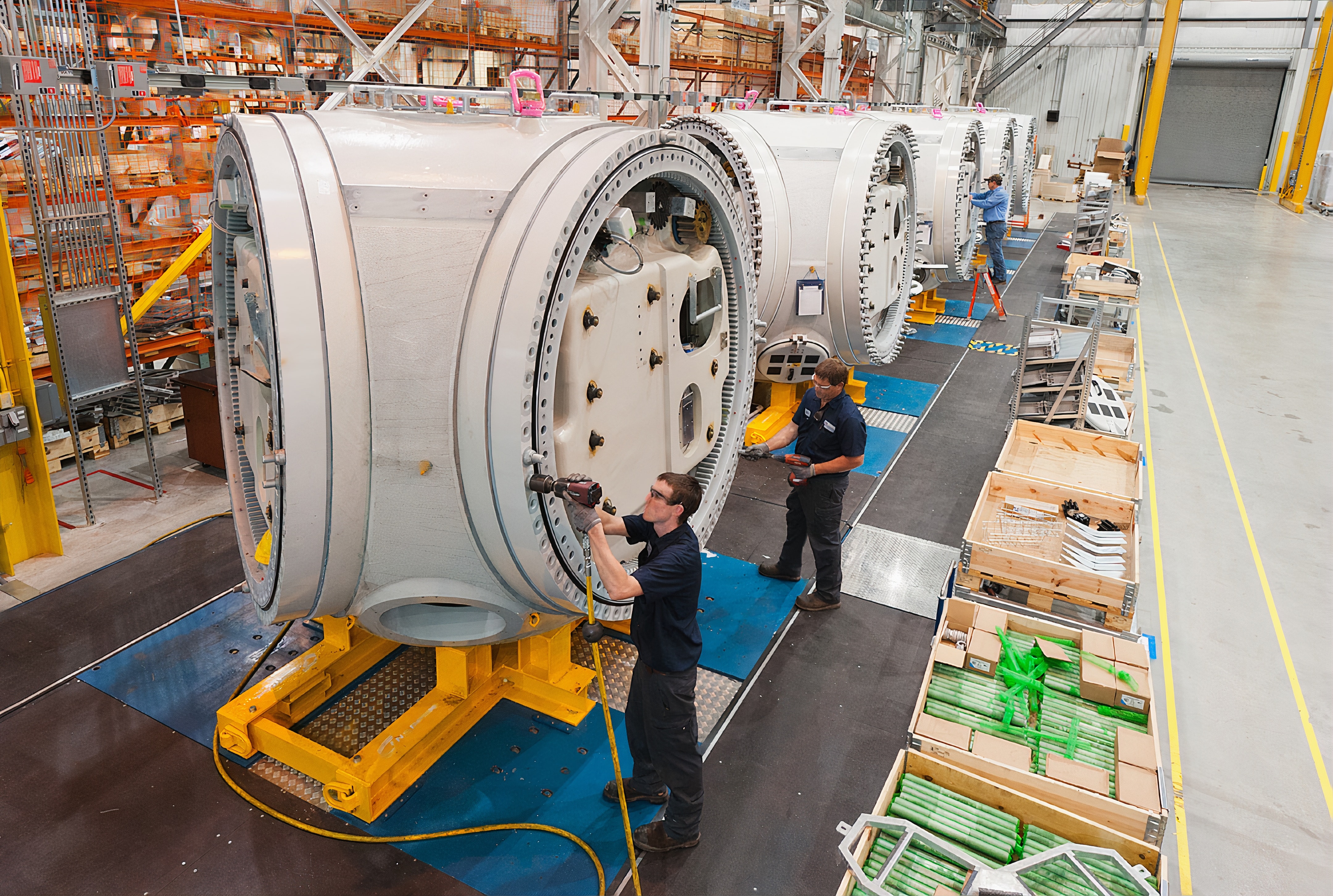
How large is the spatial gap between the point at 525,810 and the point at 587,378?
1.90 m

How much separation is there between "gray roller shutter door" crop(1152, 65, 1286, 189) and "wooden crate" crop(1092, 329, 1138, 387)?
26.1 meters

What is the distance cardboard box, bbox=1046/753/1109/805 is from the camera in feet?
10.3

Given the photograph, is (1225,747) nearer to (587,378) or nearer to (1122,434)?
(1122,434)

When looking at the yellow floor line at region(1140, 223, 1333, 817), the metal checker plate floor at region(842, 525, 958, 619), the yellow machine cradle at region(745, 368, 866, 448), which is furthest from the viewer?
the yellow machine cradle at region(745, 368, 866, 448)

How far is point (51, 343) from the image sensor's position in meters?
5.79

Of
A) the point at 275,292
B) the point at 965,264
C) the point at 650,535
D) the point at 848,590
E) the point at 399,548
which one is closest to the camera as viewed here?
the point at 275,292

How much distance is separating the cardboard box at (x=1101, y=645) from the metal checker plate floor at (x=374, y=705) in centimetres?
315

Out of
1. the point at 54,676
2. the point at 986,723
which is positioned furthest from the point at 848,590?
the point at 54,676

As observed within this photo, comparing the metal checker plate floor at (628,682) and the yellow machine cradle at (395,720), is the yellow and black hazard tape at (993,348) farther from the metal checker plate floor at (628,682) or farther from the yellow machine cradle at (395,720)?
the yellow machine cradle at (395,720)

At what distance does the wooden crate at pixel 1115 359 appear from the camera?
25.9 ft

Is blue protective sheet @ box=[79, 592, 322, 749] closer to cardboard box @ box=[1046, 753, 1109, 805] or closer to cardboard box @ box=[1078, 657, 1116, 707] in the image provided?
cardboard box @ box=[1046, 753, 1109, 805]

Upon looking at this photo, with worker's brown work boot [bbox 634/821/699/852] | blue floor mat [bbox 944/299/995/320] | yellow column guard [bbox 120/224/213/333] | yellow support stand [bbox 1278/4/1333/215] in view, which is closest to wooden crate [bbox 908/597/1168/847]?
worker's brown work boot [bbox 634/821/699/852]

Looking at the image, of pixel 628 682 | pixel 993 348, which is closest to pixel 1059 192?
pixel 993 348

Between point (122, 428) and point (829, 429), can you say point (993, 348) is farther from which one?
point (122, 428)
